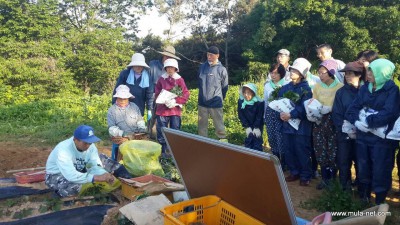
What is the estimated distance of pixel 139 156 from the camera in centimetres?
536

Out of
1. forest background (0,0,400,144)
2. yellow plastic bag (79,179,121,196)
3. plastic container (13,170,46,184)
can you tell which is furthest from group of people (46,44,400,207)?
forest background (0,0,400,144)

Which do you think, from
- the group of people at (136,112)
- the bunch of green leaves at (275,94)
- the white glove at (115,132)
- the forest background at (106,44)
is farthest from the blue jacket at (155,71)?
the forest background at (106,44)

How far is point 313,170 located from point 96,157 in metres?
3.14

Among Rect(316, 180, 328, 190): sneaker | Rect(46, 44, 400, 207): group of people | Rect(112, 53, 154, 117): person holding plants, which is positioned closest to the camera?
Rect(46, 44, 400, 207): group of people

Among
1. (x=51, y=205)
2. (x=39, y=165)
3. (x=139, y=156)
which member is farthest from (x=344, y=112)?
(x=39, y=165)

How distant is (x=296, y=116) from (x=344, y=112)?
0.66 m

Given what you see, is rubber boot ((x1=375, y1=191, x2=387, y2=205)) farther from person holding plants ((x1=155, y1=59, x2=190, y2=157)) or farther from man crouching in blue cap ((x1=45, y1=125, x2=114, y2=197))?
person holding plants ((x1=155, y1=59, x2=190, y2=157))

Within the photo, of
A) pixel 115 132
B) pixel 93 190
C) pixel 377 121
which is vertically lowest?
pixel 93 190

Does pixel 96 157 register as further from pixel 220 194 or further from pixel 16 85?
pixel 16 85

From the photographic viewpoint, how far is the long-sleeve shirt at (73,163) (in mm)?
4516

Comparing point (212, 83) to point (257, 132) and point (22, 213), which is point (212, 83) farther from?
point (22, 213)

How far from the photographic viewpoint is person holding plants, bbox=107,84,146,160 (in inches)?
228

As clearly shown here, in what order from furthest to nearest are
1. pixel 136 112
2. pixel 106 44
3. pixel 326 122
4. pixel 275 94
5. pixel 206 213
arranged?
pixel 106 44 < pixel 136 112 < pixel 275 94 < pixel 326 122 < pixel 206 213

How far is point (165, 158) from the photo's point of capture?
6395mm
